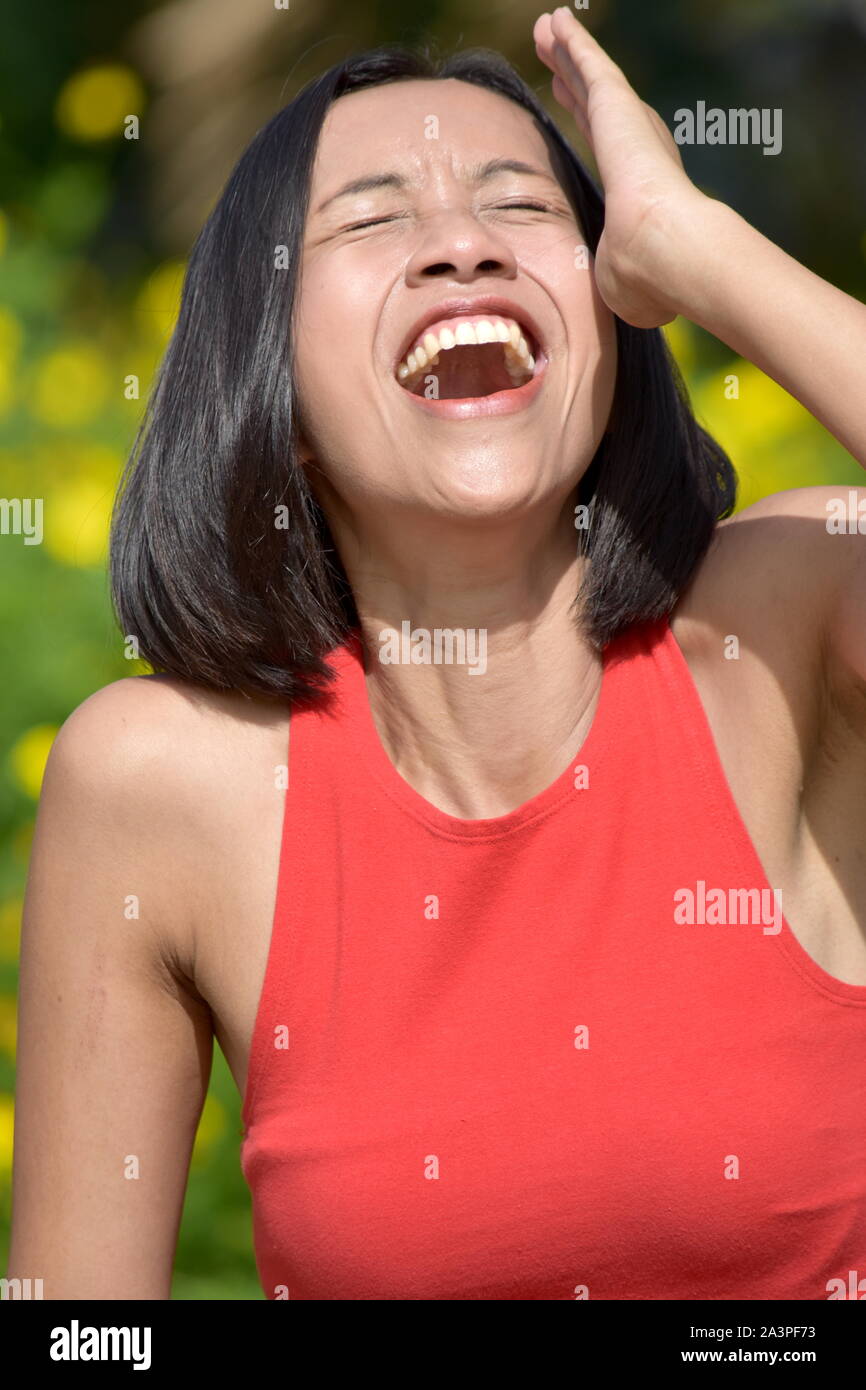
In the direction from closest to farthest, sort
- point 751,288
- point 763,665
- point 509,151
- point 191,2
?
point 751,288, point 763,665, point 509,151, point 191,2

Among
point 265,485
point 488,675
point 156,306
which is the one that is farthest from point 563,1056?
point 156,306

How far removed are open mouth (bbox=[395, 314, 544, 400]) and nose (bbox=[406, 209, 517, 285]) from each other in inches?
2.2

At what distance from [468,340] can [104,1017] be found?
3.16 feet

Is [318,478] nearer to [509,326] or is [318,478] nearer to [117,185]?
[509,326]

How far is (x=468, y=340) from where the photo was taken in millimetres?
1942

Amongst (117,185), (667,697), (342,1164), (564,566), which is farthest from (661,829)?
(117,185)

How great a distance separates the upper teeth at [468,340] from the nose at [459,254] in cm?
6

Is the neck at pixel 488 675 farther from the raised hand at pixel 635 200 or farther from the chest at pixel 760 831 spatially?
the raised hand at pixel 635 200

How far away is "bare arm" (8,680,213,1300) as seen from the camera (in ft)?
Result: 6.76

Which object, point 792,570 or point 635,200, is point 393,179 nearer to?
point 635,200

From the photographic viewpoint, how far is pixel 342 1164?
1873 millimetres

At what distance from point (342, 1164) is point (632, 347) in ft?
3.59

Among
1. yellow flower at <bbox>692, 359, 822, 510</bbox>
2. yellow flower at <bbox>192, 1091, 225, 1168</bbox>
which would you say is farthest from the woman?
yellow flower at <bbox>692, 359, 822, 510</bbox>

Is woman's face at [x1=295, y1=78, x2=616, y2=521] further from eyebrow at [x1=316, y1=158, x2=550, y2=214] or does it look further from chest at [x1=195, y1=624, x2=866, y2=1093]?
chest at [x1=195, y1=624, x2=866, y2=1093]
